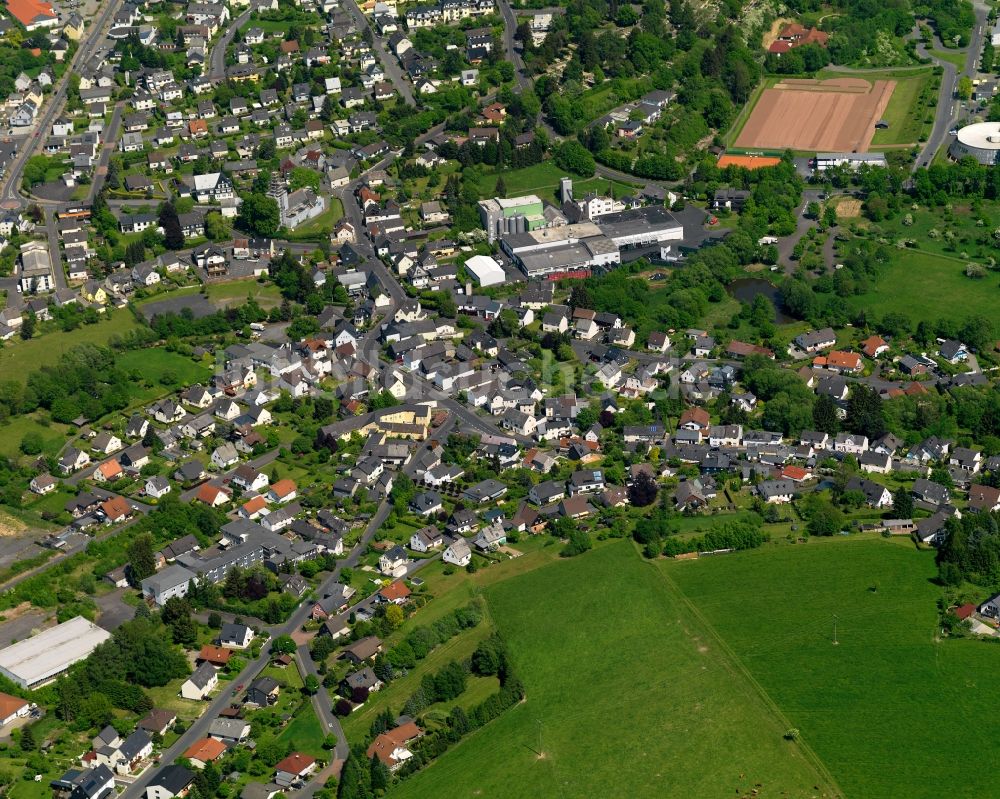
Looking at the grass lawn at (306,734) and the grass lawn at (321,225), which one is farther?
the grass lawn at (321,225)

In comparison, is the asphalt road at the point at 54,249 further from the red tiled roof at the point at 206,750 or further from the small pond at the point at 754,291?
the red tiled roof at the point at 206,750

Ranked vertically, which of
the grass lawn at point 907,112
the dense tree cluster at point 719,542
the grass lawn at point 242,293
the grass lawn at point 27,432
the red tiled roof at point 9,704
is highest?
the red tiled roof at point 9,704

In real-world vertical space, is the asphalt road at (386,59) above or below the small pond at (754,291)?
above

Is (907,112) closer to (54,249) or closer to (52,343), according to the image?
(54,249)

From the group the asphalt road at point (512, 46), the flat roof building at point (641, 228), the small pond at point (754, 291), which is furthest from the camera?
the asphalt road at point (512, 46)

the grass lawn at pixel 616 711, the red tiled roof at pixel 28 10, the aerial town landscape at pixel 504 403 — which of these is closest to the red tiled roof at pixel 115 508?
the aerial town landscape at pixel 504 403

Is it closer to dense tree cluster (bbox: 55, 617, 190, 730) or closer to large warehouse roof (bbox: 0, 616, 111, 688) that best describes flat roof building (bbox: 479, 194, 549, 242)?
large warehouse roof (bbox: 0, 616, 111, 688)

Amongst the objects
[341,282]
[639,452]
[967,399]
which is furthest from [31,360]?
[967,399]

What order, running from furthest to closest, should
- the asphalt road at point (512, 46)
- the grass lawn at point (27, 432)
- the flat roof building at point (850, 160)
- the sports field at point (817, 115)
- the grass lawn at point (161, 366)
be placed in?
1. the asphalt road at point (512, 46)
2. the sports field at point (817, 115)
3. the flat roof building at point (850, 160)
4. the grass lawn at point (161, 366)
5. the grass lawn at point (27, 432)
